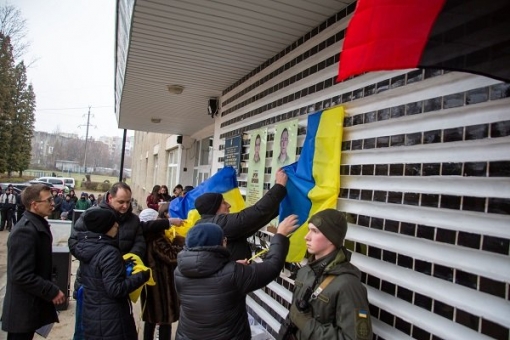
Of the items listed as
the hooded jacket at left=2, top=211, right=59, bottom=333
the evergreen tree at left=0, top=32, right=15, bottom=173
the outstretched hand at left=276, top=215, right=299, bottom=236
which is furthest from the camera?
the evergreen tree at left=0, top=32, right=15, bottom=173

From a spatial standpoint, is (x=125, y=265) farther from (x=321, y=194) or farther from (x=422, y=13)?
(x=422, y=13)

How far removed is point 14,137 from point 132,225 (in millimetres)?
43695

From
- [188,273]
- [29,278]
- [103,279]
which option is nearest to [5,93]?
[29,278]

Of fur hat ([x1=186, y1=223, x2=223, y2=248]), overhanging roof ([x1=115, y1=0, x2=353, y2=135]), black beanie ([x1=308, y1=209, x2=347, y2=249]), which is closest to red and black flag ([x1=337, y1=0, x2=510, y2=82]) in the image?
black beanie ([x1=308, y1=209, x2=347, y2=249])

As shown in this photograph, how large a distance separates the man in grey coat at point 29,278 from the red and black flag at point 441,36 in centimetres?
293

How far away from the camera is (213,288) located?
2299 millimetres

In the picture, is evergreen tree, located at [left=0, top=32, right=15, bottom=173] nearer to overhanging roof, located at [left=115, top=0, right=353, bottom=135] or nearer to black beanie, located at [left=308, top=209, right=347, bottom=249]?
overhanging roof, located at [left=115, top=0, right=353, bottom=135]

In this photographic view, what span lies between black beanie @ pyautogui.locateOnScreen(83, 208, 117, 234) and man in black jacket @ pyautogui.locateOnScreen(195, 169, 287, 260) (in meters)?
0.67

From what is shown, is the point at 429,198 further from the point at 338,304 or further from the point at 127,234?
the point at 127,234

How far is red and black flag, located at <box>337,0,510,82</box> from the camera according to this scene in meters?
1.16

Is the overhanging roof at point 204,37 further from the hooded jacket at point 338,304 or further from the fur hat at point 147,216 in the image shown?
the hooded jacket at point 338,304

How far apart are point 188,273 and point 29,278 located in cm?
152

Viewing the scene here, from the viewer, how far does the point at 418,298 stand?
222 centimetres

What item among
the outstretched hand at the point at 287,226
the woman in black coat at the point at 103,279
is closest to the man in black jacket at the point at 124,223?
the woman in black coat at the point at 103,279
